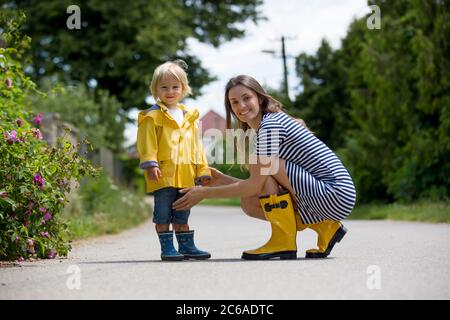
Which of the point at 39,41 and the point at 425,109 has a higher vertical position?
the point at 39,41

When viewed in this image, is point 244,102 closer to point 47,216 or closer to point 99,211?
point 47,216

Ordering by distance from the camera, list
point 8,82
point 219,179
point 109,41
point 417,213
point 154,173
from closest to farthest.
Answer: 1. point 154,173
2. point 219,179
3. point 8,82
4. point 417,213
5. point 109,41

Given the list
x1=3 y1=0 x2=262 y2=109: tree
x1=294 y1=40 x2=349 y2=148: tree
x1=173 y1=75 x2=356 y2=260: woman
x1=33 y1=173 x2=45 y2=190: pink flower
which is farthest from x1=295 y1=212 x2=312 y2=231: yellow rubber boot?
x1=294 y1=40 x2=349 y2=148: tree

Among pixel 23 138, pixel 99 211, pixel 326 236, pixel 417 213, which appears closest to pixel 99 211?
pixel 99 211

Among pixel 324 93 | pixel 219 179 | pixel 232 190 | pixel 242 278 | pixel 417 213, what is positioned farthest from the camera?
pixel 324 93

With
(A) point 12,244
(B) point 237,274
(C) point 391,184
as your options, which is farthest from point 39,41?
(B) point 237,274

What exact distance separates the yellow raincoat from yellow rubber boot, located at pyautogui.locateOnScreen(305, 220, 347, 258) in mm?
993

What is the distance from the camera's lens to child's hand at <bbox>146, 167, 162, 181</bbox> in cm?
574

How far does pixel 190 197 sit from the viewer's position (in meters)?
5.61

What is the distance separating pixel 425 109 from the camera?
18.5 metres

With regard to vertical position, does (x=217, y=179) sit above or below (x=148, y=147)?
below

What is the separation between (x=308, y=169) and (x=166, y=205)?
112cm
